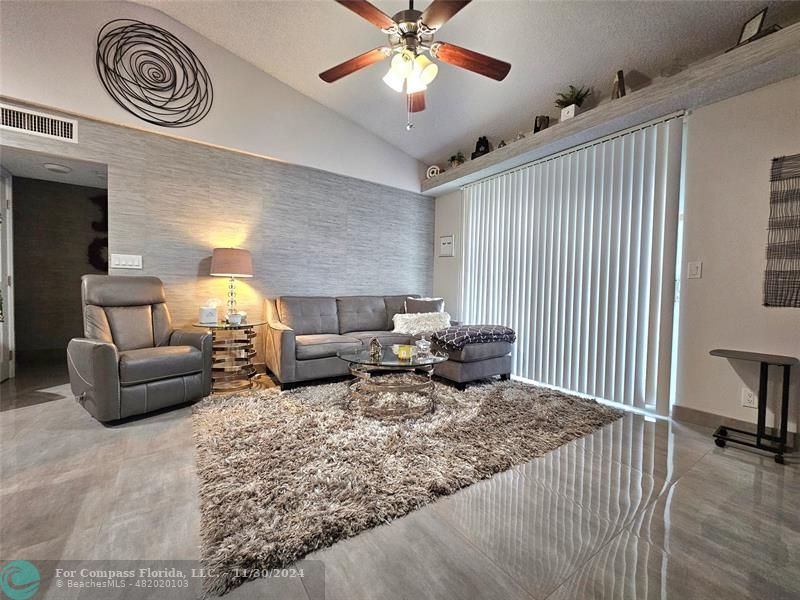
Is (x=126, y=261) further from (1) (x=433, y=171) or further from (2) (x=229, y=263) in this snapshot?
(1) (x=433, y=171)

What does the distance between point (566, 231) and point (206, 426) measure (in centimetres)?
369

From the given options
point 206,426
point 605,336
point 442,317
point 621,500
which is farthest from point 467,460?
point 442,317

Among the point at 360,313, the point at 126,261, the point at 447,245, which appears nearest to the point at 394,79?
the point at 360,313

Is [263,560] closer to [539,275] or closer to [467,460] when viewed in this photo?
[467,460]

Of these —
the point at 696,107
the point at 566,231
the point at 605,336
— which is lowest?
the point at 605,336

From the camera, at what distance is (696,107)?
8.54ft

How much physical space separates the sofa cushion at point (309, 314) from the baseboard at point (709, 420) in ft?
11.2

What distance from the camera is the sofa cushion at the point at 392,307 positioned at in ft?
14.9

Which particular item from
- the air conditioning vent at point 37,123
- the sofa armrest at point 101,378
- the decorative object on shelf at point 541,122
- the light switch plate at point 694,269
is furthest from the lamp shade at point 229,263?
the light switch plate at point 694,269

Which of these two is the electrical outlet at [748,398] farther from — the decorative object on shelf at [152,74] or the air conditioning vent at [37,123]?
the air conditioning vent at [37,123]

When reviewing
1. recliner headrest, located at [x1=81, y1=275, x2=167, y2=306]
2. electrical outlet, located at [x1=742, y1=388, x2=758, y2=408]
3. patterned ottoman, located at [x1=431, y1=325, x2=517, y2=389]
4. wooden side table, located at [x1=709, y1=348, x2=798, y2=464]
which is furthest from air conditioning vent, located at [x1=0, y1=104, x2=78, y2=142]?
electrical outlet, located at [x1=742, y1=388, x2=758, y2=408]

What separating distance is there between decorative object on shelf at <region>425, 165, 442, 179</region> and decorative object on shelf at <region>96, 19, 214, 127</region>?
112 inches

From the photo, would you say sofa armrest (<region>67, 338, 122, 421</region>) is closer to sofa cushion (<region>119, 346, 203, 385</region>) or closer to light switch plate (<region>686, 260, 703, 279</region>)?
sofa cushion (<region>119, 346, 203, 385</region>)

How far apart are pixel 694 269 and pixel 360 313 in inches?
131
